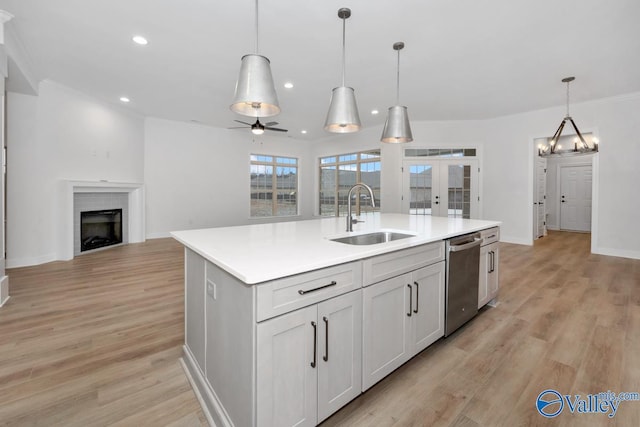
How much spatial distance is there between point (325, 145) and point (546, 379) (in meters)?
8.29

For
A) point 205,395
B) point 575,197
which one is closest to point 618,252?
point 575,197

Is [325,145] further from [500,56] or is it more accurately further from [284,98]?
[500,56]

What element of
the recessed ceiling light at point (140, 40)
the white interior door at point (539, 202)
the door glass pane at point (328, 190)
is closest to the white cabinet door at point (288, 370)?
the recessed ceiling light at point (140, 40)

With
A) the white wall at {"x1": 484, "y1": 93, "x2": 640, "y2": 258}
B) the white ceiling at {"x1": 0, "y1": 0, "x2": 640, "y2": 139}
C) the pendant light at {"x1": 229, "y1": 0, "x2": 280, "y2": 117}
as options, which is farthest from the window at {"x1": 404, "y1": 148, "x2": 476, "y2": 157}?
the pendant light at {"x1": 229, "y1": 0, "x2": 280, "y2": 117}

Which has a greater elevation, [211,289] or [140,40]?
[140,40]

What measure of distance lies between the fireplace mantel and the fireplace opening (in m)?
0.25

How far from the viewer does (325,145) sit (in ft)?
30.6

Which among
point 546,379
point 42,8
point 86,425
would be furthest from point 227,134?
point 546,379

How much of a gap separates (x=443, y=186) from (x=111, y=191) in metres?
7.42

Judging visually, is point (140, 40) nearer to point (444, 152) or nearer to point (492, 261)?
point (492, 261)

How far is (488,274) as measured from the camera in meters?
2.80

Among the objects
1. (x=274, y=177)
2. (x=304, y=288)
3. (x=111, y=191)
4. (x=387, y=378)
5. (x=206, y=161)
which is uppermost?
(x=206, y=161)

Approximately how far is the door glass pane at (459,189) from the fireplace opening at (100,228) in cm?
766

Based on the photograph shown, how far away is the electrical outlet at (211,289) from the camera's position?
1.49 metres
